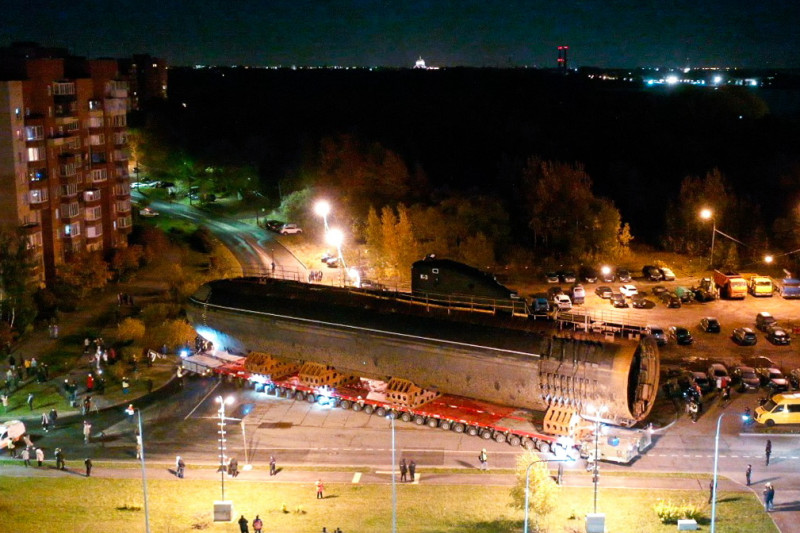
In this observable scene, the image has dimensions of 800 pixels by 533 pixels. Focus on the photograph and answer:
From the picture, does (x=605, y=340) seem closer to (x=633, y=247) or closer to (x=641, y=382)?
(x=641, y=382)

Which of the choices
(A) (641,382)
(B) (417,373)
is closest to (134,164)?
(B) (417,373)

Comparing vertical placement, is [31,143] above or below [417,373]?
above

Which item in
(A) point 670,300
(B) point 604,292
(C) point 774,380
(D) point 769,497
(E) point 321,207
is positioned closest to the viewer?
(D) point 769,497

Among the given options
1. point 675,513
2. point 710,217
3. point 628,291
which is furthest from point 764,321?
point 675,513

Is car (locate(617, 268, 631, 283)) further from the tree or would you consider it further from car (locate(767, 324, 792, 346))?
the tree

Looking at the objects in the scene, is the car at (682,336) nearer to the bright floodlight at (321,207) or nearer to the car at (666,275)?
the car at (666,275)

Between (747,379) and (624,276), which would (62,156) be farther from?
(747,379)
